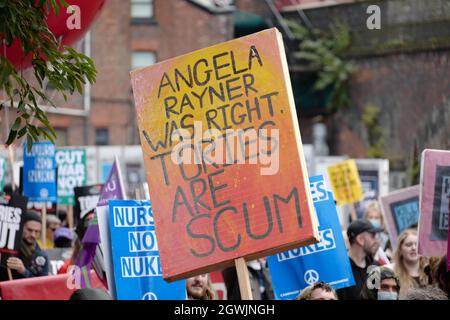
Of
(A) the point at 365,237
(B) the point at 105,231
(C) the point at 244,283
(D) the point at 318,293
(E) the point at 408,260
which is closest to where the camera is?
(C) the point at 244,283

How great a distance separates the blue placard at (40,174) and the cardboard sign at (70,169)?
87.4 inches

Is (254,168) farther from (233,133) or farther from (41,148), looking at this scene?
(41,148)

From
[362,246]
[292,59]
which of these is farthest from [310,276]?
[292,59]

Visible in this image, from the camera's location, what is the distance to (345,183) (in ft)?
55.9

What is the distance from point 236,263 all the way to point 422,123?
30.5m

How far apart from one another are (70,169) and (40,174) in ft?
8.72

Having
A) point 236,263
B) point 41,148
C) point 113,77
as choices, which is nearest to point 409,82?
point 113,77

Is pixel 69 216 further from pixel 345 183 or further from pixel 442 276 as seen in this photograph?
pixel 442 276

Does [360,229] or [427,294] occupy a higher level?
[360,229]

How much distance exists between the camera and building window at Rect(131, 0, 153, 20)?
4009 cm

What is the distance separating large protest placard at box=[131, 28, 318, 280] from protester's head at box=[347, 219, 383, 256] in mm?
3463

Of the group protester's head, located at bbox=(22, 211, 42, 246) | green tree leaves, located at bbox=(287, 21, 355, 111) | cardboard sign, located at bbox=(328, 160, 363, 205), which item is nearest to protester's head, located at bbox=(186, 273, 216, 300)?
protester's head, located at bbox=(22, 211, 42, 246)

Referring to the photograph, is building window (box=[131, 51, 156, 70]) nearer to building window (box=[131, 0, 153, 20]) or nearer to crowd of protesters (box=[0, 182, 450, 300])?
building window (box=[131, 0, 153, 20])

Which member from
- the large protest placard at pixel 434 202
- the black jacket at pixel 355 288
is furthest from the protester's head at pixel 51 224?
the large protest placard at pixel 434 202
